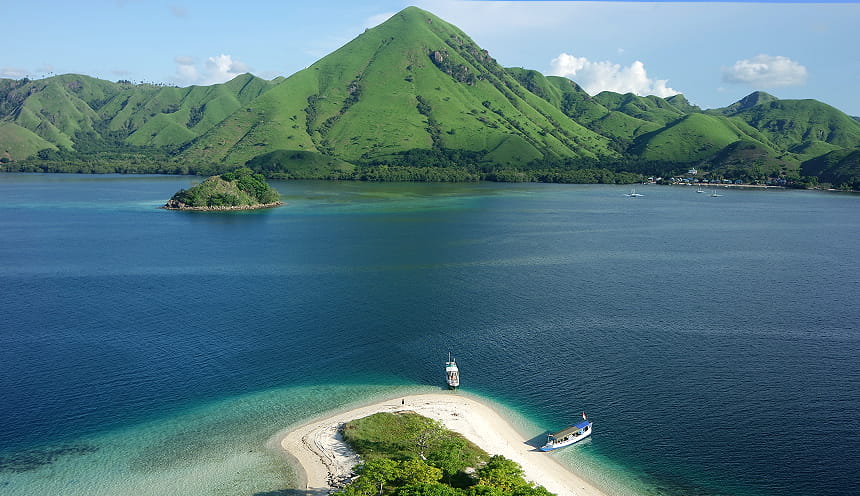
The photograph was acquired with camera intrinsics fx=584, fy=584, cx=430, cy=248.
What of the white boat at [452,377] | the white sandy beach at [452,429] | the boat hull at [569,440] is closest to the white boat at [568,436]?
the boat hull at [569,440]

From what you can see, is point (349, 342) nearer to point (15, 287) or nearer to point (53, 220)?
point (15, 287)

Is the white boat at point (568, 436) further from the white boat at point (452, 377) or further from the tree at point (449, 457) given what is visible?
the white boat at point (452, 377)

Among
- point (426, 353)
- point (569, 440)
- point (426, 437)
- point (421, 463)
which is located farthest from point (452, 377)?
point (421, 463)

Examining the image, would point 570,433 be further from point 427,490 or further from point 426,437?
point 427,490

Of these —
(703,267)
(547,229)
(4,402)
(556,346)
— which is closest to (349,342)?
(556,346)

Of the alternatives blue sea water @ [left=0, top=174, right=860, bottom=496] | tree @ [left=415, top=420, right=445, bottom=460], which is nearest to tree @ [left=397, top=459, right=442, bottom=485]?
tree @ [left=415, top=420, right=445, bottom=460]

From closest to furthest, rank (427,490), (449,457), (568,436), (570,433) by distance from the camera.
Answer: (427,490) → (449,457) → (568,436) → (570,433)

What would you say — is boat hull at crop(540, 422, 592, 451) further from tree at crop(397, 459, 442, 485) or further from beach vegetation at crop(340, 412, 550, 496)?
tree at crop(397, 459, 442, 485)
